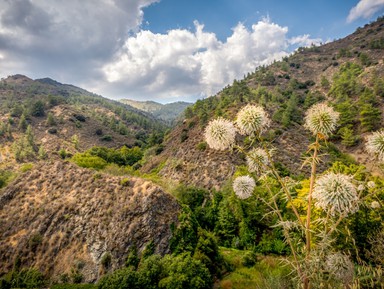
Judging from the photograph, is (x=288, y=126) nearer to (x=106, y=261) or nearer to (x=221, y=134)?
(x=106, y=261)

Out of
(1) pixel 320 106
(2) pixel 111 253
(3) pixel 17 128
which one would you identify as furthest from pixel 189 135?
(3) pixel 17 128

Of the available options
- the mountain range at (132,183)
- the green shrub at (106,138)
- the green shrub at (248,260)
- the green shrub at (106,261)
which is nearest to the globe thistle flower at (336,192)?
the mountain range at (132,183)

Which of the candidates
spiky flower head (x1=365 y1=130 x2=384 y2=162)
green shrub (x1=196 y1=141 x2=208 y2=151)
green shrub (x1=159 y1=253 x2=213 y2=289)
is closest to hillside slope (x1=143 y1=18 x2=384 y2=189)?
green shrub (x1=196 y1=141 x2=208 y2=151)

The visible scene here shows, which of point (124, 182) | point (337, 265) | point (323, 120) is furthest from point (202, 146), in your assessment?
point (323, 120)

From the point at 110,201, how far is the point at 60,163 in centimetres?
1450

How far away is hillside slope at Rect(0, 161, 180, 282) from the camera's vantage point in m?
23.8

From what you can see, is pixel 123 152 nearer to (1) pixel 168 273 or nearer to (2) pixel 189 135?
(2) pixel 189 135

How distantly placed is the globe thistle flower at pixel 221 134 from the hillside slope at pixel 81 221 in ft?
65.4

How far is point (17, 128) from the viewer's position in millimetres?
99812

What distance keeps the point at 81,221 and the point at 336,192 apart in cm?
2829

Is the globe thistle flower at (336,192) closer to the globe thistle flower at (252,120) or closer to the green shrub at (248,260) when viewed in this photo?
the globe thistle flower at (252,120)

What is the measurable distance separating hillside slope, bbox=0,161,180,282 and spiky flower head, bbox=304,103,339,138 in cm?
2127

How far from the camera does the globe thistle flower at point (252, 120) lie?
6273mm

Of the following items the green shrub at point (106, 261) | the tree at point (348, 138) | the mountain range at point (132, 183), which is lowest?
the green shrub at point (106, 261)
